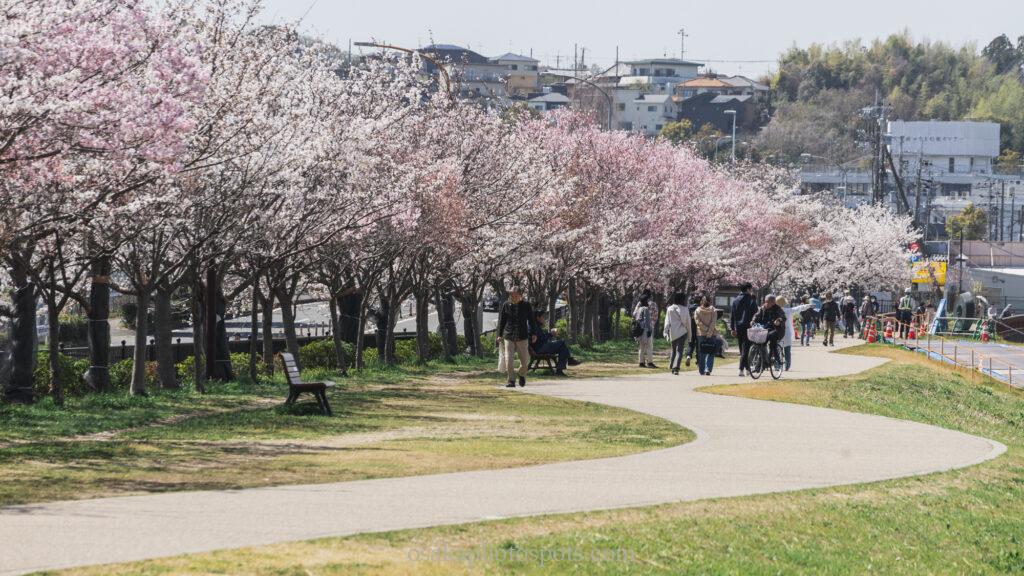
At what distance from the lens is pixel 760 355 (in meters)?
28.7

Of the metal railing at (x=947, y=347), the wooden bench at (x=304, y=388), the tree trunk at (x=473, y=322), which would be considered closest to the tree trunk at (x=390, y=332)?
the tree trunk at (x=473, y=322)

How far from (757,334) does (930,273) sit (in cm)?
5779

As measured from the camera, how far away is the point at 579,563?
9375 mm

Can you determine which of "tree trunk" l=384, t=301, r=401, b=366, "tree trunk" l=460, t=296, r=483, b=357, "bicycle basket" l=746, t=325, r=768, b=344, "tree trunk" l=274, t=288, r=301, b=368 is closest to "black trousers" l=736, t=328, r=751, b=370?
"bicycle basket" l=746, t=325, r=768, b=344

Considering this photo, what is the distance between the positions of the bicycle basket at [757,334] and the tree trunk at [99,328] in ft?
37.4

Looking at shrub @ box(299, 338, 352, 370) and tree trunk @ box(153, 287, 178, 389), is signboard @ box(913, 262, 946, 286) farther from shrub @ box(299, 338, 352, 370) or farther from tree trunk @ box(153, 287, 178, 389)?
tree trunk @ box(153, 287, 178, 389)

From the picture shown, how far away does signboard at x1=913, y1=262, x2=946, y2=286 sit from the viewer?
8256 centimetres

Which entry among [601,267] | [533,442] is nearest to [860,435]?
[533,442]

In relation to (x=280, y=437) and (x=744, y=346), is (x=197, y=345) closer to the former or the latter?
(x=280, y=437)

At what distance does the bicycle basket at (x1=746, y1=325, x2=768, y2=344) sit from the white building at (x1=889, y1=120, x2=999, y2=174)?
527 ft

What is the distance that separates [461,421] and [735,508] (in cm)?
771

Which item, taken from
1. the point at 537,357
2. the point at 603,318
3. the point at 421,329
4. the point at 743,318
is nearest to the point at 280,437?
the point at 537,357

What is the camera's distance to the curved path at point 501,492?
9242 millimetres

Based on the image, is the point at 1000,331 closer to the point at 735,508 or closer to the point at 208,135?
the point at 208,135
